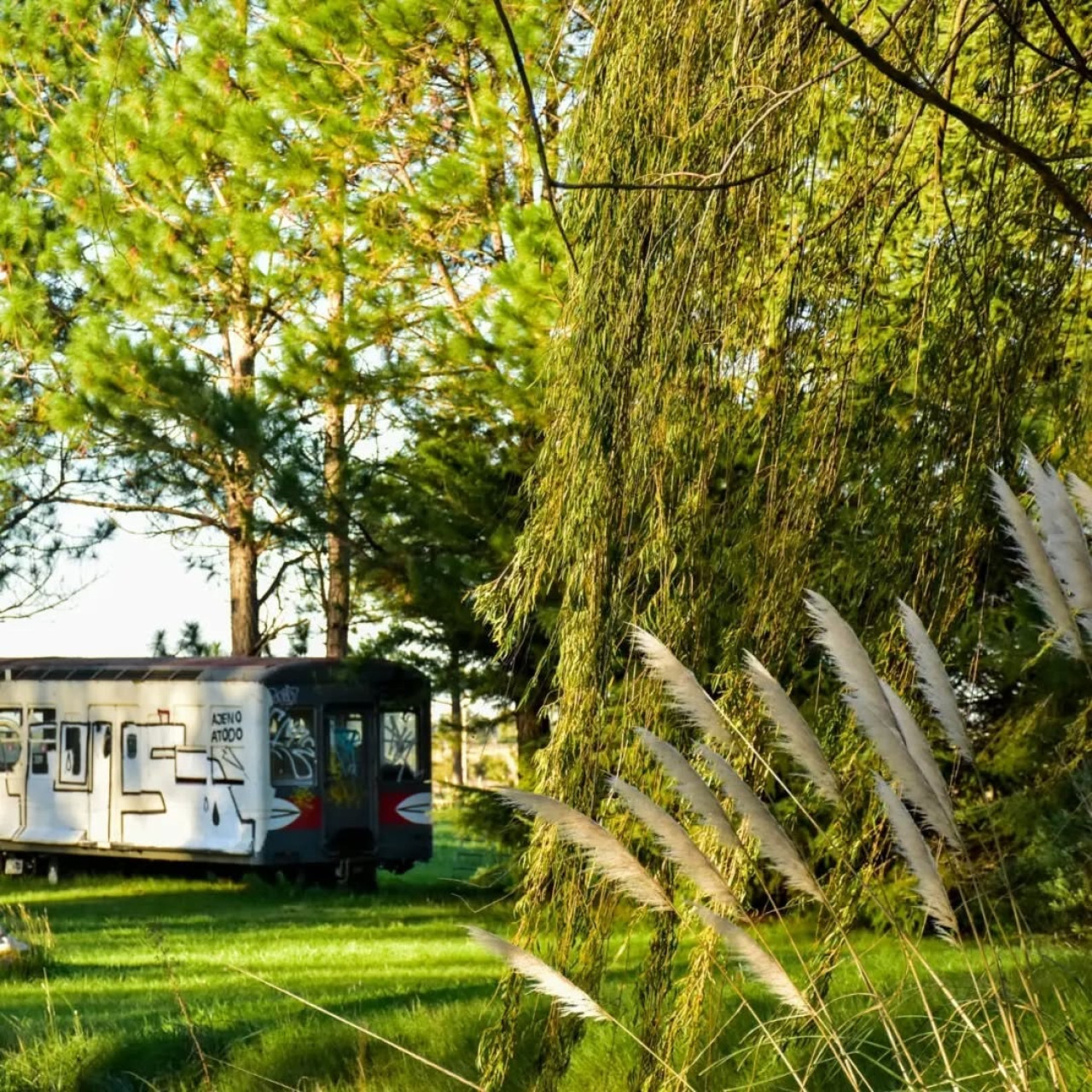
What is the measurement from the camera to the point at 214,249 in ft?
50.3

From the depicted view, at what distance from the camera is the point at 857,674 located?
6.53 ft

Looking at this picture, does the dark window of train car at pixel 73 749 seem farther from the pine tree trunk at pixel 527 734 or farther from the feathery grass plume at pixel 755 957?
the feathery grass plume at pixel 755 957

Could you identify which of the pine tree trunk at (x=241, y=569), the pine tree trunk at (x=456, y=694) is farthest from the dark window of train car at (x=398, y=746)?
the pine tree trunk at (x=241, y=569)

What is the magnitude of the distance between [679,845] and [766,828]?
103mm

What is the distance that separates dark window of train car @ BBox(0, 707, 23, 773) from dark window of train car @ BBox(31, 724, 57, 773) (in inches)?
10.3

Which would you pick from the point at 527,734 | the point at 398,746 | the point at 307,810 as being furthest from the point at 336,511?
the point at 398,746

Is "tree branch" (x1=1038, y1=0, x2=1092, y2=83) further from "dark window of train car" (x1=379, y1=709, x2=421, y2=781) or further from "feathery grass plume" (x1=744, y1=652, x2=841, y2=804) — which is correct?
"dark window of train car" (x1=379, y1=709, x2=421, y2=781)

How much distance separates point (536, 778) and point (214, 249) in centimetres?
1297

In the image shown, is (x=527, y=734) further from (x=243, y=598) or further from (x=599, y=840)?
(x=599, y=840)

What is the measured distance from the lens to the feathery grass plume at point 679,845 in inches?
78.0

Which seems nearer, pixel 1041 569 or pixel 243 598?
pixel 1041 569

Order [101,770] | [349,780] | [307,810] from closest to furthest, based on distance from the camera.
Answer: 1. [307,810]
2. [349,780]
3. [101,770]

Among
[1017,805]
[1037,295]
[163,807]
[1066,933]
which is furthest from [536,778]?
[163,807]

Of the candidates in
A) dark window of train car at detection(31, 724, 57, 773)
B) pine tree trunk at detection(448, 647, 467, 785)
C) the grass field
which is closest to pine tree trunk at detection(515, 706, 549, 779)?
pine tree trunk at detection(448, 647, 467, 785)
